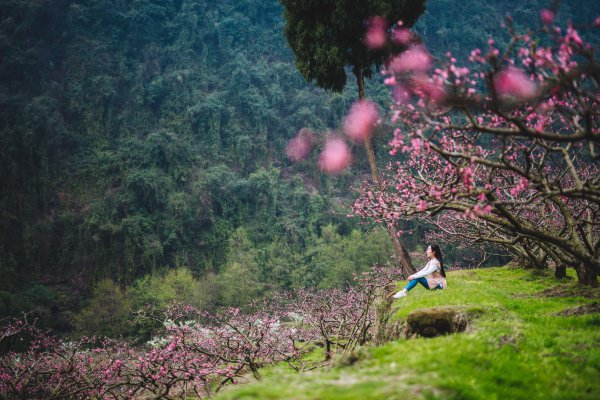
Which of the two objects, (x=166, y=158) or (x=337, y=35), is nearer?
(x=337, y=35)

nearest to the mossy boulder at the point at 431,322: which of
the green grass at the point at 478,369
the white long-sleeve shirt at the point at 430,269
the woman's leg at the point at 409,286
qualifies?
the green grass at the point at 478,369

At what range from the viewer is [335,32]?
15125 millimetres

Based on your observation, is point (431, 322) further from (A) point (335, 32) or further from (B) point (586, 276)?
(A) point (335, 32)

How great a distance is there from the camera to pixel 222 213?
68.6m

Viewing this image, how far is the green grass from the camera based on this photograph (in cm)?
356

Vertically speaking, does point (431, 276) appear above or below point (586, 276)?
below

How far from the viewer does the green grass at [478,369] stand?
3.56 metres

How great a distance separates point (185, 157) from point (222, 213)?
14.7 meters

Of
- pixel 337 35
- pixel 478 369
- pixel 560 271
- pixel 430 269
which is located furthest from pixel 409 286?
pixel 337 35

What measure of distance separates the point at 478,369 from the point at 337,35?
14.2 meters

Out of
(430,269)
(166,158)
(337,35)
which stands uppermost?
(166,158)

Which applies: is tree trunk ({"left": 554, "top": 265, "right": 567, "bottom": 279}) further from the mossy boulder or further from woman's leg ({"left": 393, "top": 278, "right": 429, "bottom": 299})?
the mossy boulder

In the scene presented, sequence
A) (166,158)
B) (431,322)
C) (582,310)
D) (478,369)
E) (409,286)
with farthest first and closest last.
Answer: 1. (166,158)
2. (409,286)
3. (582,310)
4. (431,322)
5. (478,369)

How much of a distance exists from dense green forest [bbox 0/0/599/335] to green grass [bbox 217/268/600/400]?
1524 inches
